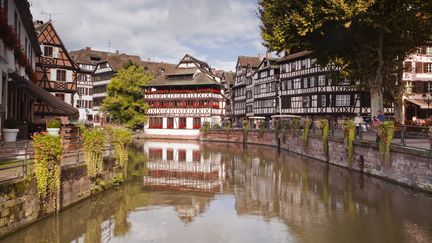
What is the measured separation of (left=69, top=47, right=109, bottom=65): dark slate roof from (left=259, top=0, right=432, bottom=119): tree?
2531 inches

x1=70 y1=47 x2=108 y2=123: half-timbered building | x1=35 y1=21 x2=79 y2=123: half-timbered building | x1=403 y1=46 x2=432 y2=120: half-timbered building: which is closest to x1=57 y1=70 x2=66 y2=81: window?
x1=35 y1=21 x2=79 y2=123: half-timbered building

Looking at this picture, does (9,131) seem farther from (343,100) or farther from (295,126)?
(343,100)

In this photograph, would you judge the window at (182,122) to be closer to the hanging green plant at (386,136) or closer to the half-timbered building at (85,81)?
the half-timbered building at (85,81)

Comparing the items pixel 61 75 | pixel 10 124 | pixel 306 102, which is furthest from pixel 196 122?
pixel 10 124

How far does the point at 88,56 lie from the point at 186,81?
29.2m

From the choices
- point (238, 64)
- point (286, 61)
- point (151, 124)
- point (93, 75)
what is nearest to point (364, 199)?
point (286, 61)

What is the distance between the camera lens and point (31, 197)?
12.8 m

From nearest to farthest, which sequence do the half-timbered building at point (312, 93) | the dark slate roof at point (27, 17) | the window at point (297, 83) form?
1. the dark slate roof at point (27, 17)
2. the half-timbered building at point (312, 93)
3. the window at point (297, 83)

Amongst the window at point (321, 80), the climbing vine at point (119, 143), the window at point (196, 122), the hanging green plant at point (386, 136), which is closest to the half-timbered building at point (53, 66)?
the climbing vine at point (119, 143)

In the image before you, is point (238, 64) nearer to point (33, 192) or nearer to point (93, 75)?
point (93, 75)

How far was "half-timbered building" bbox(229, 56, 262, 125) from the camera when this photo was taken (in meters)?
76.1

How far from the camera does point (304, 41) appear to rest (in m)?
28.3

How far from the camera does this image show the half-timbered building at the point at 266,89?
6625 centimetres

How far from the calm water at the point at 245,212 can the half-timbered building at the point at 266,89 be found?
41031mm
